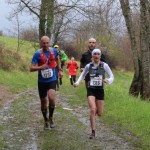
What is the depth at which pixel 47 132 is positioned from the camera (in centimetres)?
924

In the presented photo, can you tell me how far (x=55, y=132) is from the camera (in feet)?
30.4

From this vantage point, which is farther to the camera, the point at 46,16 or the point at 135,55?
the point at 46,16

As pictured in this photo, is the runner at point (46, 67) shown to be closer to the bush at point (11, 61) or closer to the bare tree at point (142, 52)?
the bare tree at point (142, 52)

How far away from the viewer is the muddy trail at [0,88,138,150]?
7.94 m

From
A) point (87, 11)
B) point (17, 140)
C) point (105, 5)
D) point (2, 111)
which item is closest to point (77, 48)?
point (87, 11)

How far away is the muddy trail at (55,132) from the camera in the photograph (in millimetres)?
7938

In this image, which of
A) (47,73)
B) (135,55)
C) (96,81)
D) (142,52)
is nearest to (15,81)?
(135,55)

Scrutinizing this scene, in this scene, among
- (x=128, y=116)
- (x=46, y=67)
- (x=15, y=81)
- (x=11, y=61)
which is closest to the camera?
(x=46, y=67)

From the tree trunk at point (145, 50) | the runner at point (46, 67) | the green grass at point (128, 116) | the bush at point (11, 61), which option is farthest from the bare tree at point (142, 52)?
the bush at point (11, 61)

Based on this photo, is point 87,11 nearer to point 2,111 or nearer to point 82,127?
point 2,111

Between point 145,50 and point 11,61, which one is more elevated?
point 145,50

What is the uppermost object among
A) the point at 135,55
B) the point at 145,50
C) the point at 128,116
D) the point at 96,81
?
the point at 145,50

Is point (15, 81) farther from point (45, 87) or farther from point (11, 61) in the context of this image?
point (45, 87)

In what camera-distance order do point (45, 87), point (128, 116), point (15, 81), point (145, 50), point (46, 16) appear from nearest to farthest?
point (45, 87)
point (128, 116)
point (145, 50)
point (15, 81)
point (46, 16)
